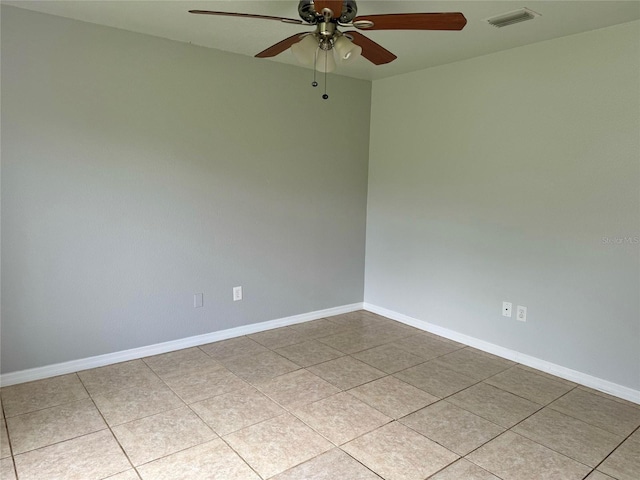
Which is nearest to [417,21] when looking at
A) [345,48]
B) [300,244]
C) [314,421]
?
[345,48]

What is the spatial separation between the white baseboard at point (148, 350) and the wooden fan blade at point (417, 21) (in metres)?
2.60

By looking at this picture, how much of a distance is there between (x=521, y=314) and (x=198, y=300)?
246cm

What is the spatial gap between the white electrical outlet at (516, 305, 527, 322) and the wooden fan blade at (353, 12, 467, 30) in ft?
7.05

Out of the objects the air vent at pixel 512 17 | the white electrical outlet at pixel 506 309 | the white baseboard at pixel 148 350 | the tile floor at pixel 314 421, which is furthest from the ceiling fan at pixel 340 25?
the white baseboard at pixel 148 350

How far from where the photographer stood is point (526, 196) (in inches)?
125

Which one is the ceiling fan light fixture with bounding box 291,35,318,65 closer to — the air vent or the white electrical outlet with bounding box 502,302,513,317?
the air vent

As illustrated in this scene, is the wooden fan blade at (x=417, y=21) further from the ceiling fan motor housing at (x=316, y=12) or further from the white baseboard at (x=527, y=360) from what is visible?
the white baseboard at (x=527, y=360)

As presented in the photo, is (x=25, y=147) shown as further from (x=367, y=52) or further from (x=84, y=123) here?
(x=367, y=52)

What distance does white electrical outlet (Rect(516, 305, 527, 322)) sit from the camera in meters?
3.24

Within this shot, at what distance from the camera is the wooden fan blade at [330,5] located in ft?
5.78

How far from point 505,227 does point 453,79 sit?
4.20 feet

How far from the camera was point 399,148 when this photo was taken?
13.5 feet

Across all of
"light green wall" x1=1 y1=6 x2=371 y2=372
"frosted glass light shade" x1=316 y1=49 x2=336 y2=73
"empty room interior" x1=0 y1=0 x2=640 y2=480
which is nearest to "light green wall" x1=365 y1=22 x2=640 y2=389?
"empty room interior" x1=0 y1=0 x2=640 y2=480

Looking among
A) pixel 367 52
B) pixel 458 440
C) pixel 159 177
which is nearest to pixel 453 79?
pixel 367 52
